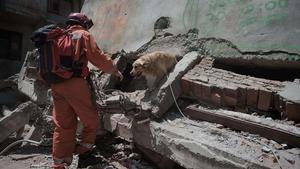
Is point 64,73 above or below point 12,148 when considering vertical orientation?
above

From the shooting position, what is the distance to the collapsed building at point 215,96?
3.01 metres

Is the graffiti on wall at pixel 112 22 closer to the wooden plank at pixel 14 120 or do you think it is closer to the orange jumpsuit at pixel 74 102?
the wooden plank at pixel 14 120

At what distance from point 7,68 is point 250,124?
41.5ft

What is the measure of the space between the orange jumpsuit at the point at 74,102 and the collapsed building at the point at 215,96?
1.02ft

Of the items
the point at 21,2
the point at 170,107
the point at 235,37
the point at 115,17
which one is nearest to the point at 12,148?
the point at 170,107

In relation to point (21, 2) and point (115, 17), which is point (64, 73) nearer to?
point (115, 17)

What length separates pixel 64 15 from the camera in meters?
16.7

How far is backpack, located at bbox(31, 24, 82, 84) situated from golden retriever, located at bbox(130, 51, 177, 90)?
0.75m

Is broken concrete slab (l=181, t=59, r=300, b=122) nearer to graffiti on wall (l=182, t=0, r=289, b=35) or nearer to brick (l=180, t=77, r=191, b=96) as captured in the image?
brick (l=180, t=77, r=191, b=96)

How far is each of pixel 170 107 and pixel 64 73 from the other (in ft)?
4.48

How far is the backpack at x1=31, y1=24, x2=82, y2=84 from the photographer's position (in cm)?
346

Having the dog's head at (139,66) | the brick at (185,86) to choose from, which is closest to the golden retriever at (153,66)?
the dog's head at (139,66)

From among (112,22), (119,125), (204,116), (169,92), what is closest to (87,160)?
(119,125)

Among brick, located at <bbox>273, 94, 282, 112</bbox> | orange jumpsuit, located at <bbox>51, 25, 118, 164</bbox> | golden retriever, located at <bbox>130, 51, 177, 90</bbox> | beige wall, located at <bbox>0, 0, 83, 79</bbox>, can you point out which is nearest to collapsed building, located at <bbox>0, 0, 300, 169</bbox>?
brick, located at <bbox>273, 94, 282, 112</bbox>
